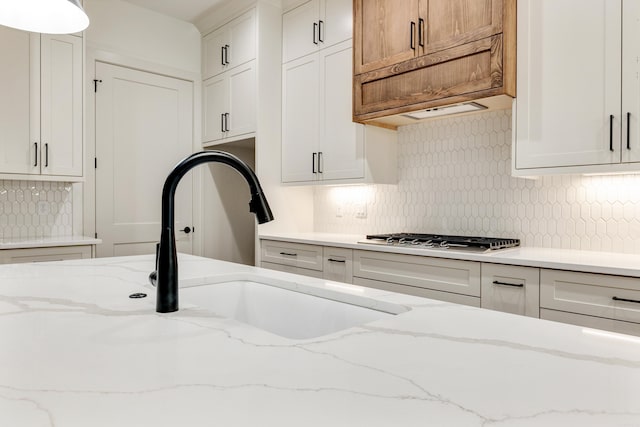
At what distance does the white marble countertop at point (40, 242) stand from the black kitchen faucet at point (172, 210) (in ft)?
8.09

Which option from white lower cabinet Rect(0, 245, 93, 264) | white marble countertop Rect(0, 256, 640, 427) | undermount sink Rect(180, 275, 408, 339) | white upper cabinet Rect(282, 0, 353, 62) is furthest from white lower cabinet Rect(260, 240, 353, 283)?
white marble countertop Rect(0, 256, 640, 427)

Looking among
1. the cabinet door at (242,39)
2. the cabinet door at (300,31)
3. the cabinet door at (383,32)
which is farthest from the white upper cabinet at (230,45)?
Result: the cabinet door at (383,32)

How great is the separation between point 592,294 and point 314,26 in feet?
8.88

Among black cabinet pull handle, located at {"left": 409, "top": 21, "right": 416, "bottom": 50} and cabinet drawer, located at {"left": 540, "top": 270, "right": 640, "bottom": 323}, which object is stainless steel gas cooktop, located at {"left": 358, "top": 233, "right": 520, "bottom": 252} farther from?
black cabinet pull handle, located at {"left": 409, "top": 21, "right": 416, "bottom": 50}

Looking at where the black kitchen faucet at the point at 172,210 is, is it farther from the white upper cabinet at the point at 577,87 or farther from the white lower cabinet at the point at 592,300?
the white upper cabinet at the point at 577,87

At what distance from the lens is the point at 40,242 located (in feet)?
10.0

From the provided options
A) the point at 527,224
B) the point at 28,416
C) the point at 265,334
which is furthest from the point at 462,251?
the point at 28,416

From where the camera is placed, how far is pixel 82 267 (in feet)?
5.59

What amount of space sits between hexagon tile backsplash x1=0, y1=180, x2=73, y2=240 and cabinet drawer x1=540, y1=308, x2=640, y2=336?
3.53m

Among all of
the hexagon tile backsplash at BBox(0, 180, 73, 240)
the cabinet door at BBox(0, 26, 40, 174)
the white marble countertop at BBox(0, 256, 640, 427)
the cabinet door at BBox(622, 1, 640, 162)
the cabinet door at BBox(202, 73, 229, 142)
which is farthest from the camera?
the cabinet door at BBox(202, 73, 229, 142)

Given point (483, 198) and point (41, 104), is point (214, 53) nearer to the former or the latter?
point (41, 104)

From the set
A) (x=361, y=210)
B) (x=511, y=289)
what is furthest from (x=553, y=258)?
(x=361, y=210)

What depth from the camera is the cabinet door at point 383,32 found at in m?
2.70

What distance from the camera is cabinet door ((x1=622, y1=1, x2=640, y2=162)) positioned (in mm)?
1954
